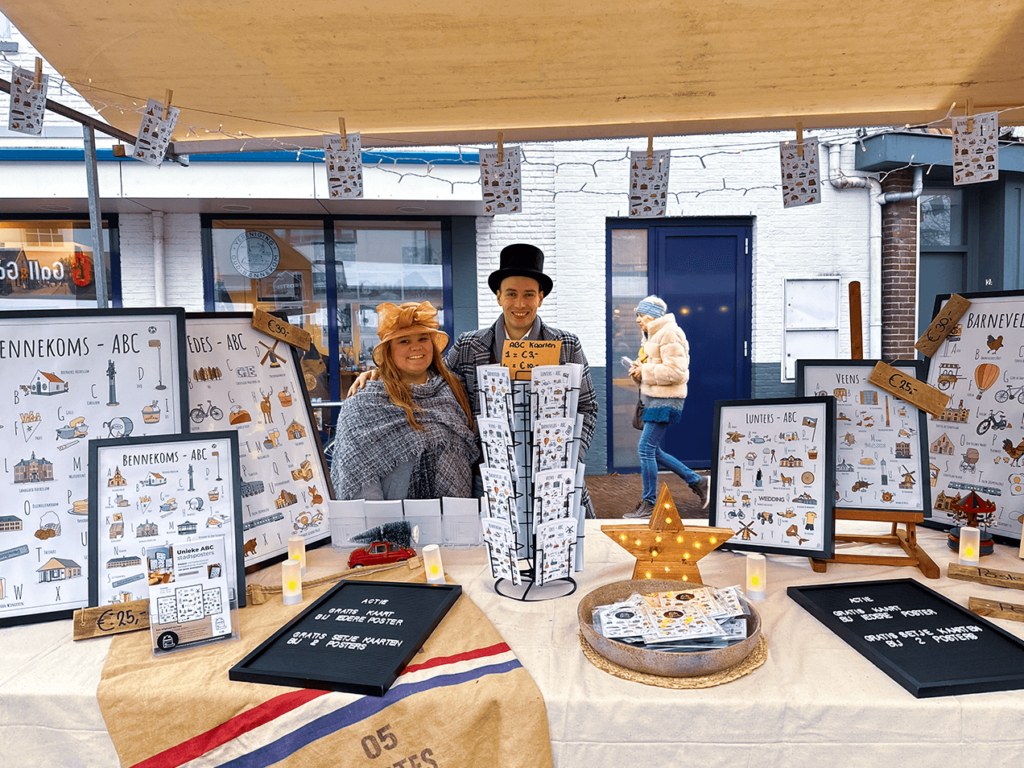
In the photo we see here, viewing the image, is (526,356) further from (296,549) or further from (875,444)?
(875,444)

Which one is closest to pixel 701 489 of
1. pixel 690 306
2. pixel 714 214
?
pixel 690 306

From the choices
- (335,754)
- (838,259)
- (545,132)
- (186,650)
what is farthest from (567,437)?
(838,259)

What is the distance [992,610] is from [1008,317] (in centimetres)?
93

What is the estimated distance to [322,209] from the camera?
541 cm

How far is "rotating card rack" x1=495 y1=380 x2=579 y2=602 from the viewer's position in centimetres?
137

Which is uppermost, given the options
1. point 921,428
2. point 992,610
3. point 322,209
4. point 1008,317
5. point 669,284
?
point 322,209

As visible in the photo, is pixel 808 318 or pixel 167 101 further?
pixel 808 318

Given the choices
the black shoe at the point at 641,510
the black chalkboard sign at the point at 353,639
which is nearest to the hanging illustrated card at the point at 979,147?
the black chalkboard sign at the point at 353,639

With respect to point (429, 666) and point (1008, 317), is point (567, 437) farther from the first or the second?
point (1008, 317)

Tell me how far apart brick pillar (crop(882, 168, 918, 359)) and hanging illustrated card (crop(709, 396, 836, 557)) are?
17.5 feet

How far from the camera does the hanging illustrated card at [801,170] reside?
94.3 inches

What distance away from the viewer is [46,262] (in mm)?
5281

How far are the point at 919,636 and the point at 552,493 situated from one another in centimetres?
80

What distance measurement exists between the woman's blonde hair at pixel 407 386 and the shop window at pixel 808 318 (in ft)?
16.2
